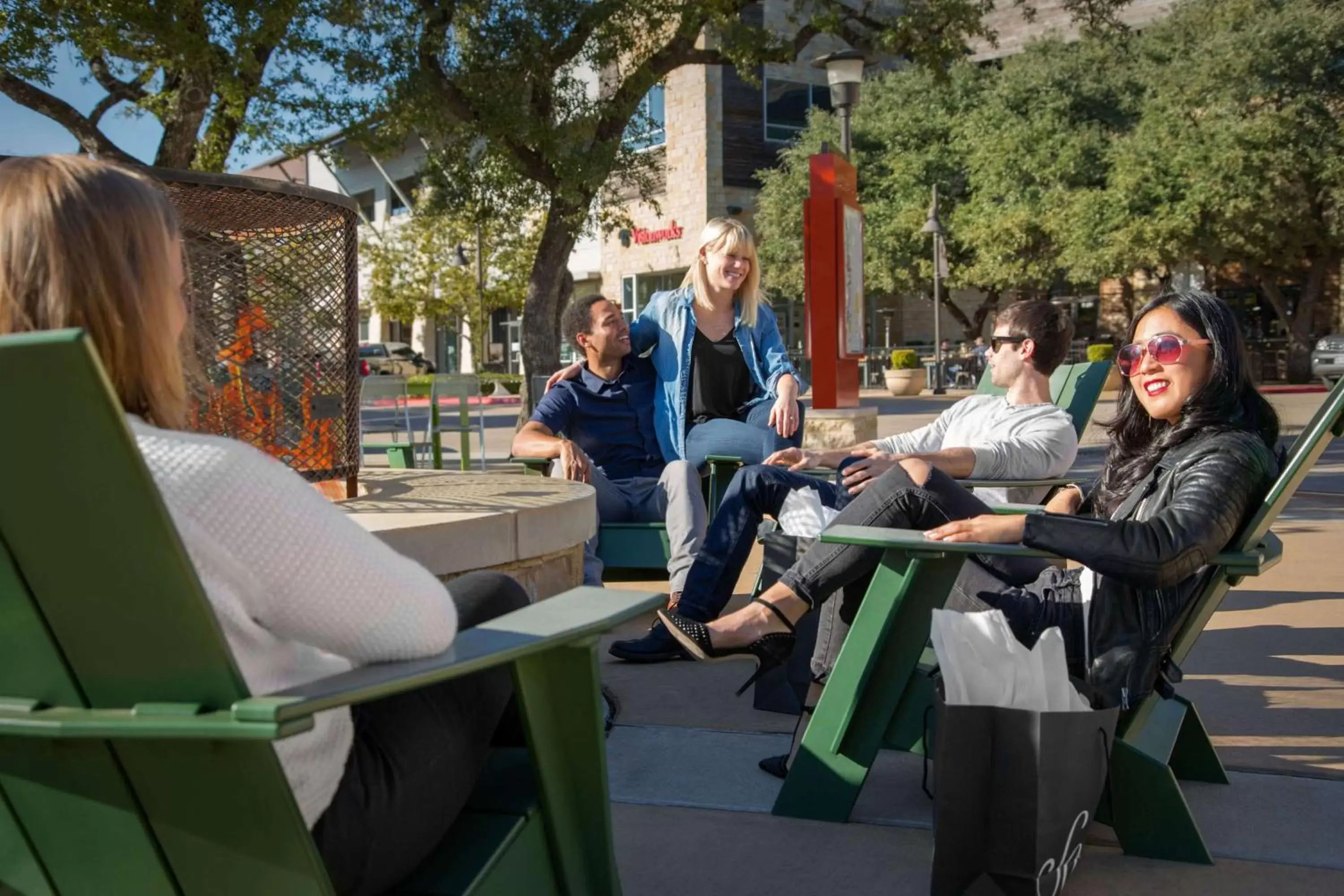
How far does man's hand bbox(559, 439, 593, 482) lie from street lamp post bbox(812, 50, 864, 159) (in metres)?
9.28

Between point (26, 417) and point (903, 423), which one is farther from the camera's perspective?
point (903, 423)

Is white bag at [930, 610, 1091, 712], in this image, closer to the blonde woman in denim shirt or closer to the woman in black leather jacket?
the woman in black leather jacket

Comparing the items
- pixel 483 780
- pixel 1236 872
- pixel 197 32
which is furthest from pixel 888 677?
pixel 197 32

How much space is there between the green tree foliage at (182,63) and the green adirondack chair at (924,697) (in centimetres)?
785

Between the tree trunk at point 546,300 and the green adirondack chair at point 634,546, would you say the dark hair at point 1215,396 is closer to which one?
the green adirondack chair at point 634,546

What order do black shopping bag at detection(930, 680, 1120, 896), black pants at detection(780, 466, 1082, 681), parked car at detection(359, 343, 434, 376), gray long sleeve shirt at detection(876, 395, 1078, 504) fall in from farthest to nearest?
parked car at detection(359, 343, 434, 376), gray long sleeve shirt at detection(876, 395, 1078, 504), black pants at detection(780, 466, 1082, 681), black shopping bag at detection(930, 680, 1120, 896)

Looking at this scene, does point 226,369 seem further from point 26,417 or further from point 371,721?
point 26,417

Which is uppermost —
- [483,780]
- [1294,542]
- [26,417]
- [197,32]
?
[197,32]

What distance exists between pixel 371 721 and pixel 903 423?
17951mm

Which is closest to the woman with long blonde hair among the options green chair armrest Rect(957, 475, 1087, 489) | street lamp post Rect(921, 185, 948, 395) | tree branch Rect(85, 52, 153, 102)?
green chair armrest Rect(957, 475, 1087, 489)

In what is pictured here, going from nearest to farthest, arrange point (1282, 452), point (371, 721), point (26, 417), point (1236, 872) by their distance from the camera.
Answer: point (26, 417), point (371, 721), point (1236, 872), point (1282, 452)

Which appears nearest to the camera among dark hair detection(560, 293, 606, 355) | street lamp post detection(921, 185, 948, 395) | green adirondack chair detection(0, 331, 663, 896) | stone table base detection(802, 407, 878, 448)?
green adirondack chair detection(0, 331, 663, 896)

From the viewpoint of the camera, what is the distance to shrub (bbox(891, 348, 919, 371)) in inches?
1141

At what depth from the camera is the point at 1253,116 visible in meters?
28.1
